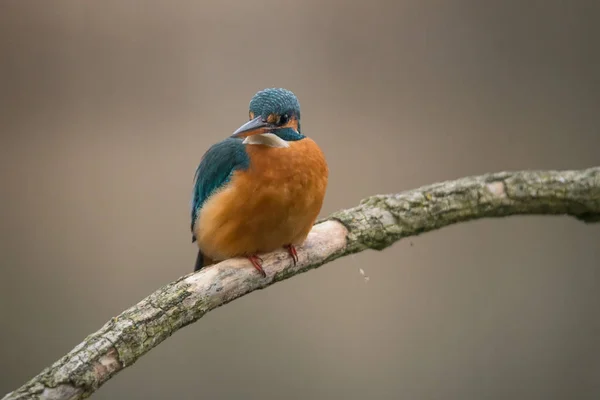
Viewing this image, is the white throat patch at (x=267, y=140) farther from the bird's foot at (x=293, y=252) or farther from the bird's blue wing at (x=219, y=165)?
the bird's foot at (x=293, y=252)

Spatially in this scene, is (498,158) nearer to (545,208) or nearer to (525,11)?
(525,11)

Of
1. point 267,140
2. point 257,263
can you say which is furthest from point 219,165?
point 257,263

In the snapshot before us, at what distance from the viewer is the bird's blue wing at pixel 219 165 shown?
163 cm

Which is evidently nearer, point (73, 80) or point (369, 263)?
point (73, 80)

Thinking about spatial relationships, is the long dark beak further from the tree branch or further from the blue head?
the tree branch

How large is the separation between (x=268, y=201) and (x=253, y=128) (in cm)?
21

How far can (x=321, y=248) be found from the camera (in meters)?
1.78

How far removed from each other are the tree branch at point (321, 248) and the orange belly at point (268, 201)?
0.07 meters

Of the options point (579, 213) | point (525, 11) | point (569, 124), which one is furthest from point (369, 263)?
point (525, 11)

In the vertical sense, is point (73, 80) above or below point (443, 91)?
above

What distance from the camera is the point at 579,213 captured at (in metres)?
2.09

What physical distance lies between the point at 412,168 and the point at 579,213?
886mm

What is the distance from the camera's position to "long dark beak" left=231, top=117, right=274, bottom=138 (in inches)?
57.4

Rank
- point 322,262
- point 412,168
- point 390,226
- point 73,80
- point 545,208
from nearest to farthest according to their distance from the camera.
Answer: point 322,262 → point 390,226 → point 545,208 → point 73,80 → point 412,168
